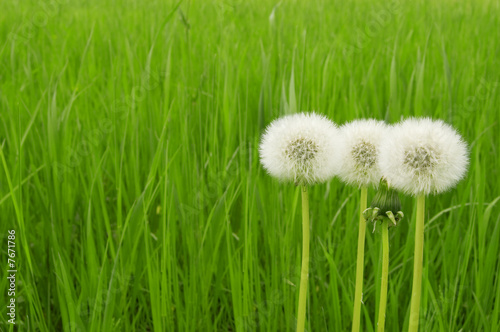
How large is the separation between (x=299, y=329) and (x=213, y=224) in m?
0.52

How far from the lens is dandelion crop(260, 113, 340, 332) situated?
2.33 ft

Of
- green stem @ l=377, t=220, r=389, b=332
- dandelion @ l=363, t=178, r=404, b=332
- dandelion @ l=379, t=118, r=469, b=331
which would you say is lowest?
green stem @ l=377, t=220, r=389, b=332

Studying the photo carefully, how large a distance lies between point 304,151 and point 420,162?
164 mm

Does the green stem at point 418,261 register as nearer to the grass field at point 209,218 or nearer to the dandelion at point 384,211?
the dandelion at point 384,211

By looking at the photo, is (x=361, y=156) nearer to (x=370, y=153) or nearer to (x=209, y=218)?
(x=370, y=153)

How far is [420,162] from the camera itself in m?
0.64

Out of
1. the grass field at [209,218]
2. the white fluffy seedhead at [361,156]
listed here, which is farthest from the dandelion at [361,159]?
the grass field at [209,218]

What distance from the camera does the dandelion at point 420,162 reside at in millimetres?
628

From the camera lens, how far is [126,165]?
4.99 ft

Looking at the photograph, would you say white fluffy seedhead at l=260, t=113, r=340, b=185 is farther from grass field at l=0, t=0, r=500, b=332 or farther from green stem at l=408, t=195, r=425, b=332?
grass field at l=0, t=0, r=500, b=332

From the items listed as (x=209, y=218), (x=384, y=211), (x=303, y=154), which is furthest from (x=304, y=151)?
(x=209, y=218)

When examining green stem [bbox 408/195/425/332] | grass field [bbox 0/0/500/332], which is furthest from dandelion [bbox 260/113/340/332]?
grass field [bbox 0/0/500/332]

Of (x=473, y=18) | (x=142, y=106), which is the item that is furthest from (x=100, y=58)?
(x=473, y=18)

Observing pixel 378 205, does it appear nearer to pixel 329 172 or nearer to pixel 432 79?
pixel 329 172
